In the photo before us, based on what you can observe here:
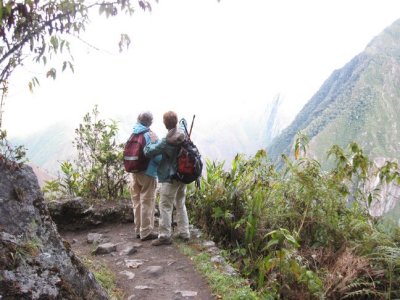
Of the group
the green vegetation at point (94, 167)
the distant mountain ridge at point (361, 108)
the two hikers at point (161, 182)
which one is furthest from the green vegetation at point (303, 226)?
the distant mountain ridge at point (361, 108)

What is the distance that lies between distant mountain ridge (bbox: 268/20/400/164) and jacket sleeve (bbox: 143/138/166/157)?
4520 inches

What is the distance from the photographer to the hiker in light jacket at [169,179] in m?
5.96

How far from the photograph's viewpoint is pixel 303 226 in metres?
6.06

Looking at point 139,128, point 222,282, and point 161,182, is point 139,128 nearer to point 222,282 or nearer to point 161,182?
point 161,182

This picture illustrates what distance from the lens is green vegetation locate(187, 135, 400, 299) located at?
4832mm

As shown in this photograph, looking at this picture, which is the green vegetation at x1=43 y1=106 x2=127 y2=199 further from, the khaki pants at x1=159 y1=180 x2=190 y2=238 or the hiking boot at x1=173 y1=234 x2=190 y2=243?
the hiking boot at x1=173 y1=234 x2=190 y2=243

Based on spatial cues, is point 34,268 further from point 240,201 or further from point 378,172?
point 378,172

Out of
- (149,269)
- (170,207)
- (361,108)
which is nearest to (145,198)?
(170,207)

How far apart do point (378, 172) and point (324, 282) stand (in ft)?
8.24

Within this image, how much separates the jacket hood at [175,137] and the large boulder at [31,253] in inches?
103

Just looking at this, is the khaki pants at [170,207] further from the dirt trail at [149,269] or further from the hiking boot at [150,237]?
the hiking boot at [150,237]

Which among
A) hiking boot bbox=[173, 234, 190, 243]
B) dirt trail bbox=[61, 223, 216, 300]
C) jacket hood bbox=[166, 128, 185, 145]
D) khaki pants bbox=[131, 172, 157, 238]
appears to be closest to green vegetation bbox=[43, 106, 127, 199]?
dirt trail bbox=[61, 223, 216, 300]

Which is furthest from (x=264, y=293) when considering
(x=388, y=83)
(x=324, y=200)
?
(x=388, y=83)

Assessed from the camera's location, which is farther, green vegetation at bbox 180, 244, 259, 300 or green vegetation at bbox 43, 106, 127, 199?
green vegetation at bbox 43, 106, 127, 199
